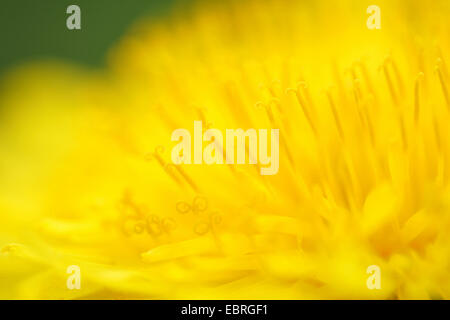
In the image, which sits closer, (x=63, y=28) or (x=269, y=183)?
(x=269, y=183)

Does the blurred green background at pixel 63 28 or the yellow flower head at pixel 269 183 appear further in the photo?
the blurred green background at pixel 63 28

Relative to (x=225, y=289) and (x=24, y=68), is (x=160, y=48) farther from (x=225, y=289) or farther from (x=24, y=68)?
(x=225, y=289)

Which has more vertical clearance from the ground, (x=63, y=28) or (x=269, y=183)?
(x=63, y=28)

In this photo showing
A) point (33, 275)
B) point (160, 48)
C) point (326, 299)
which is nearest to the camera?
point (326, 299)

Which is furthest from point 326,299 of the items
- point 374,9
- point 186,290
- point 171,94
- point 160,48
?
point 160,48

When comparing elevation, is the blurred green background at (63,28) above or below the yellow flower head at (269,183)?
above
